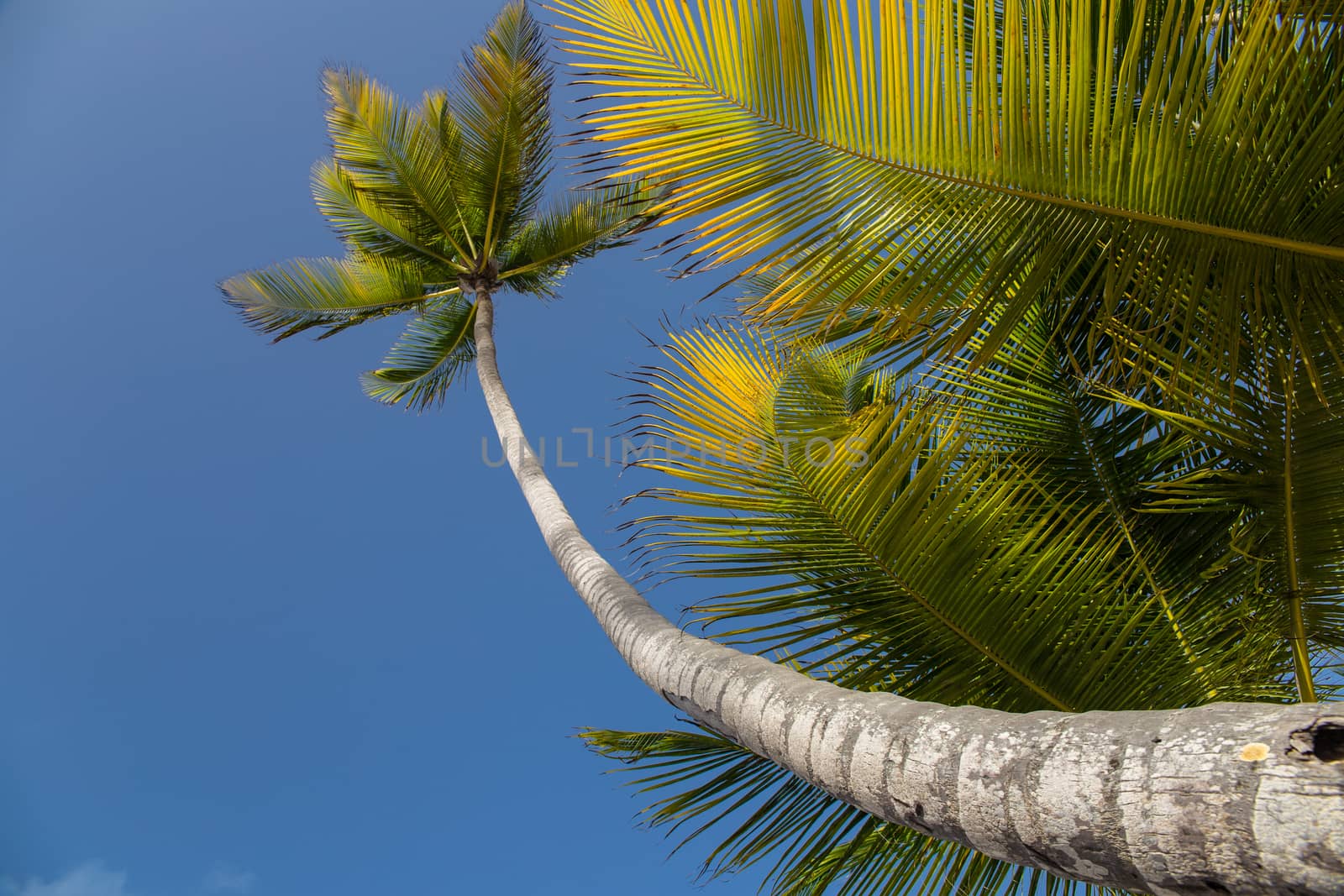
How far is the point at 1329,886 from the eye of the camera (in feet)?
2.72

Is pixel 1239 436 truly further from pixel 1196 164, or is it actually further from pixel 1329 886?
pixel 1329 886

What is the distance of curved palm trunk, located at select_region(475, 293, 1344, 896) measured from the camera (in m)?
0.85

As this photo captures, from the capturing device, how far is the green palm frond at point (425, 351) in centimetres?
991

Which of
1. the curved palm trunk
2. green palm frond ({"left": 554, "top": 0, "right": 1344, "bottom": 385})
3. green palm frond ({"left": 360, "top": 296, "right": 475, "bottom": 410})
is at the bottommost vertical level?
green palm frond ({"left": 360, "top": 296, "right": 475, "bottom": 410})

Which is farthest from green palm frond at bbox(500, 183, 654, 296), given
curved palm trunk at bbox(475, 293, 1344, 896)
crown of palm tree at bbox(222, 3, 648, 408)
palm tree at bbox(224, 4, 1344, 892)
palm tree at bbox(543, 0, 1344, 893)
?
curved palm trunk at bbox(475, 293, 1344, 896)

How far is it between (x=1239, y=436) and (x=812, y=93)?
5.89ft

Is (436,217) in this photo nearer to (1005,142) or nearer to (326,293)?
(326,293)

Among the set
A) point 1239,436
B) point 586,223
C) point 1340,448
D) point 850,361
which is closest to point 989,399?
point 850,361

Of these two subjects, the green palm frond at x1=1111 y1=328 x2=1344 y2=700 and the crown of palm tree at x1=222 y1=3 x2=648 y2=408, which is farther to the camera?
the crown of palm tree at x1=222 y1=3 x2=648 y2=408

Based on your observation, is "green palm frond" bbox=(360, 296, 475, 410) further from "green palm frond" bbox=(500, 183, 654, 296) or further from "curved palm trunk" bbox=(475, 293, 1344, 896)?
"curved palm trunk" bbox=(475, 293, 1344, 896)

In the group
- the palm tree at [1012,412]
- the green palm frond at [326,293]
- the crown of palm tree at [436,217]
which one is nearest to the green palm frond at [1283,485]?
the palm tree at [1012,412]

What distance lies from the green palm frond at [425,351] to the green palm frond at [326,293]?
300 millimetres

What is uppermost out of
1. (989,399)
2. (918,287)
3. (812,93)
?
(812,93)

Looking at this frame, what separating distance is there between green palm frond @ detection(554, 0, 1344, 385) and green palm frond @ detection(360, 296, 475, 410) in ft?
26.5
